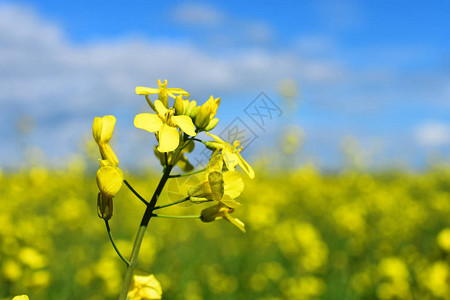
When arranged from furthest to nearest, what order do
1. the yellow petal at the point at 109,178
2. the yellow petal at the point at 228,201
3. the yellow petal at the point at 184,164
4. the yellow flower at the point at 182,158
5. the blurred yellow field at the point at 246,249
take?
the blurred yellow field at the point at 246,249 < the yellow petal at the point at 184,164 < the yellow flower at the point at 182,158 < the yellow petal at the point at 228,201 < the yellow petal at the point at 109,178

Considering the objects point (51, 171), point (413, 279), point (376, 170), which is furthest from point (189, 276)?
point (376, 170)

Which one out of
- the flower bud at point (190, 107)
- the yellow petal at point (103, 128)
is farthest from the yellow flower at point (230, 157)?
the yellow petal at point (103, 128)

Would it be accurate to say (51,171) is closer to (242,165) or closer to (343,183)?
(343,183)

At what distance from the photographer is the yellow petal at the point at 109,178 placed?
1.03 metres

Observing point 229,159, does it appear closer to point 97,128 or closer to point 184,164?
point 184,164

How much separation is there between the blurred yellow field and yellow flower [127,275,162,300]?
1.16ft

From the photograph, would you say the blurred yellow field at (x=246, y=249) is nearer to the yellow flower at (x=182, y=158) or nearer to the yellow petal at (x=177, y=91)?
the yellow flower at (x=182, y=158)

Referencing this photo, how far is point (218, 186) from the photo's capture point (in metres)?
1.09

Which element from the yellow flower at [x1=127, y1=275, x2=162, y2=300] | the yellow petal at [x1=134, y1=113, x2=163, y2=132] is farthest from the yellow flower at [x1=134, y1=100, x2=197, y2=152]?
the yellow flower at [x1=127, y1=275, x2=162, y2=300]

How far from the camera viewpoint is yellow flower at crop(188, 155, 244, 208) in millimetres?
1092

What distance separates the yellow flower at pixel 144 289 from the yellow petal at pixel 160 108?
20.2 inches

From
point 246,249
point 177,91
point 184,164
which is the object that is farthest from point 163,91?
point 246,249

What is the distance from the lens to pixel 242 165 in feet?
3.89

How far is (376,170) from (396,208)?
9.82m
